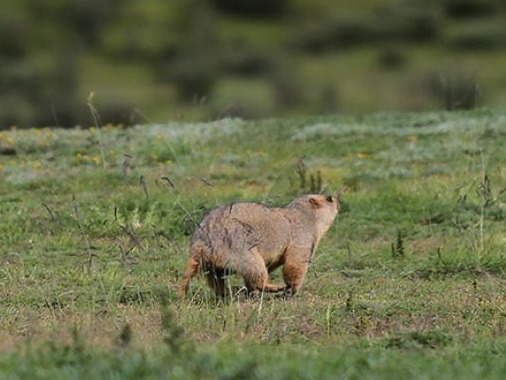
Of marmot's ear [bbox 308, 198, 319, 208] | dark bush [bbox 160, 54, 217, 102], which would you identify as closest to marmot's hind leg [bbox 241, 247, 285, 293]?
marmot's ear [bbox 308, 198, 319, 208]

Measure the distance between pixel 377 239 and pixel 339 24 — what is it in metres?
52.8

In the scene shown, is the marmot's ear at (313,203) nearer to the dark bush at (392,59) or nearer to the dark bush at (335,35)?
the dark bush at (392,59)

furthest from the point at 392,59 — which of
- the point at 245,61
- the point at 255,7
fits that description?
the point at 255,7

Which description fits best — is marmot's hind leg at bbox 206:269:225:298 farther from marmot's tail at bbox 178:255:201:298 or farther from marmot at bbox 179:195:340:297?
marmot's tail at bbox 178:255:201:298

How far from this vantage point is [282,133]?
24359mm

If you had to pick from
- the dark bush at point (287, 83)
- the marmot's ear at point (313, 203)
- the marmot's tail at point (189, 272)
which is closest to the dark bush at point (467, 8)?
the dark bush at point (287, 83)

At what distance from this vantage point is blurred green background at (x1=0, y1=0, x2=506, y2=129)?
55.7 metres

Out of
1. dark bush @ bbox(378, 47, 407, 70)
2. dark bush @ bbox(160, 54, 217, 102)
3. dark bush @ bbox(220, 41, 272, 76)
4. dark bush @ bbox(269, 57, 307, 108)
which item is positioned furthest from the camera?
dark bush @ bbox(378, 47, 407, 70)

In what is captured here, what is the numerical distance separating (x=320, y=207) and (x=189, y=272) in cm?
207

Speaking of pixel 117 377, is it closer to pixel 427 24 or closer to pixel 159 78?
pixel 159 78

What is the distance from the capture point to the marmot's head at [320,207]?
13.4 m

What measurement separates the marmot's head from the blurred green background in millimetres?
36531

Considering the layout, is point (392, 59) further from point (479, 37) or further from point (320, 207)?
point (320, 207)

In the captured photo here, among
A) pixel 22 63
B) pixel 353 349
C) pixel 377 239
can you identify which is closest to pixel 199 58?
pixel 22 63
